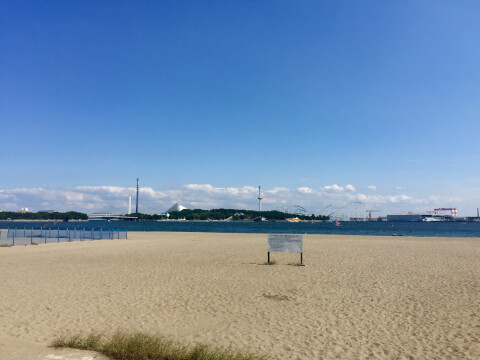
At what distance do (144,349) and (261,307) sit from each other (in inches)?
201

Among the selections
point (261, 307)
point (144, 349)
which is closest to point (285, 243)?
point (261, 307)

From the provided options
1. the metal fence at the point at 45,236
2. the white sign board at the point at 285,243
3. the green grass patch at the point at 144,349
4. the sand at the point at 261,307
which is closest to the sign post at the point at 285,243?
the white sign board at the point at 285,243

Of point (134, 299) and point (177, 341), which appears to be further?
point (134, 299)

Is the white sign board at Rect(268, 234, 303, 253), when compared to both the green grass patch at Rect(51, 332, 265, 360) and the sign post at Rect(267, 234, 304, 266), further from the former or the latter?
the green grass patch at Rect(51, 332, 265, 360)

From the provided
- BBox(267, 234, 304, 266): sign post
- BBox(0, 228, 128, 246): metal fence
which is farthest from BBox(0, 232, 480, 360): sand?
BBox(0, 228, 128, 246): metal fence

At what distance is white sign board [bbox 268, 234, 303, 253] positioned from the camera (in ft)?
63.9

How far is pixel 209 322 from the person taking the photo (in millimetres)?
9703

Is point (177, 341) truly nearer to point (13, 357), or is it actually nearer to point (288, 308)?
point (13, 357)

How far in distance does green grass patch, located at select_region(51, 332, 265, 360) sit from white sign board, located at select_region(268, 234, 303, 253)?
12223 mm

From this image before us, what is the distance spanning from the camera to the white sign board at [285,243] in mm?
19484

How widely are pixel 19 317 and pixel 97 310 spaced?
2.02 m

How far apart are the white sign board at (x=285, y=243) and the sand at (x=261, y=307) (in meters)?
1.02

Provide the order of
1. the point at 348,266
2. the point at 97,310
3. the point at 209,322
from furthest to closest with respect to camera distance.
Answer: the point at 348,266 → the point at 97,310 → the point at 209,322

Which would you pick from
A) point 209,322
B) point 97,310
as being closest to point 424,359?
point 209,322
